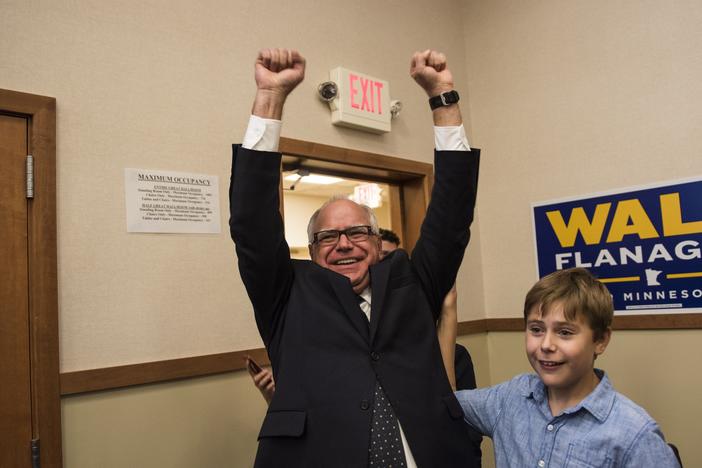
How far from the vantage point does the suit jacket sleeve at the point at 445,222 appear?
1.50 m

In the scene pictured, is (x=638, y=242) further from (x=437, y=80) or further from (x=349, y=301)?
(x=349, y=301)

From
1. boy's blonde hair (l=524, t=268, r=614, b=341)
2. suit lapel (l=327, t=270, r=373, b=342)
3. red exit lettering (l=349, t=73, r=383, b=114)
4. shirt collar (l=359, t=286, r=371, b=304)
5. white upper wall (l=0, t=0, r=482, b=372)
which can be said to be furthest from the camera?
red exit lettering (l=349, t=73, r=383, b=114)

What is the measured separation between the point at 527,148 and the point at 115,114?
6.90ft

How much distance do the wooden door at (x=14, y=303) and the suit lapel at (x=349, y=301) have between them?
38.9 inches

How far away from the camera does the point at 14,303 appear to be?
1717 mm

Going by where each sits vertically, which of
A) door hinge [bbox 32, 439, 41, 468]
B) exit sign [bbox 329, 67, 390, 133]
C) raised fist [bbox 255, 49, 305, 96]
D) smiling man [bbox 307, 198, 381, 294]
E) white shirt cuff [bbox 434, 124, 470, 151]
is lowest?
door hinge [bbox 32, 439, 41, 468]

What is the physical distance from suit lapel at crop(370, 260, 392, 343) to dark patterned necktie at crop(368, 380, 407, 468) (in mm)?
149

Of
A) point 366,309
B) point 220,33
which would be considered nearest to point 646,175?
point 366,309

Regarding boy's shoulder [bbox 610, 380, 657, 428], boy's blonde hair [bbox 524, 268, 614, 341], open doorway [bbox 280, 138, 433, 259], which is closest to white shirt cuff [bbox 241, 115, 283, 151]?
boy's blonde hair [bbox 524, 268, 614, 341]

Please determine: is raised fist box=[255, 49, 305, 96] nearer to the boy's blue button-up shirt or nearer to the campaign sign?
the boy's blue button-up shirt

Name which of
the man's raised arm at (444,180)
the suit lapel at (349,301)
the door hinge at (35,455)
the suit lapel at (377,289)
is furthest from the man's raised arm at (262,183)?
the door hinge at (35,455)

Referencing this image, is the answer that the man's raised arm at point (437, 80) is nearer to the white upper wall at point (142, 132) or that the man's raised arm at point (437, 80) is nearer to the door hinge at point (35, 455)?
the white upper wall at point (142, 132)

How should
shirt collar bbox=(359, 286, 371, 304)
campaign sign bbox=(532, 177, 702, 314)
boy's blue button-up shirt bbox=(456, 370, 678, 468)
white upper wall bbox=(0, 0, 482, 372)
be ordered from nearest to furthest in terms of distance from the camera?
1. boy's blue button-up shirt bbox=(456, 370, 678, 468)
2. shirt collar bbox=(359, 286, 371, 304)
3. white upper wall bbox=(0, 0, 482, 372)
4. campaign sign bbox=(532, 177, 702, 314)

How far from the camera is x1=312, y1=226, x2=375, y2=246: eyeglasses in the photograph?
1.63 meters
